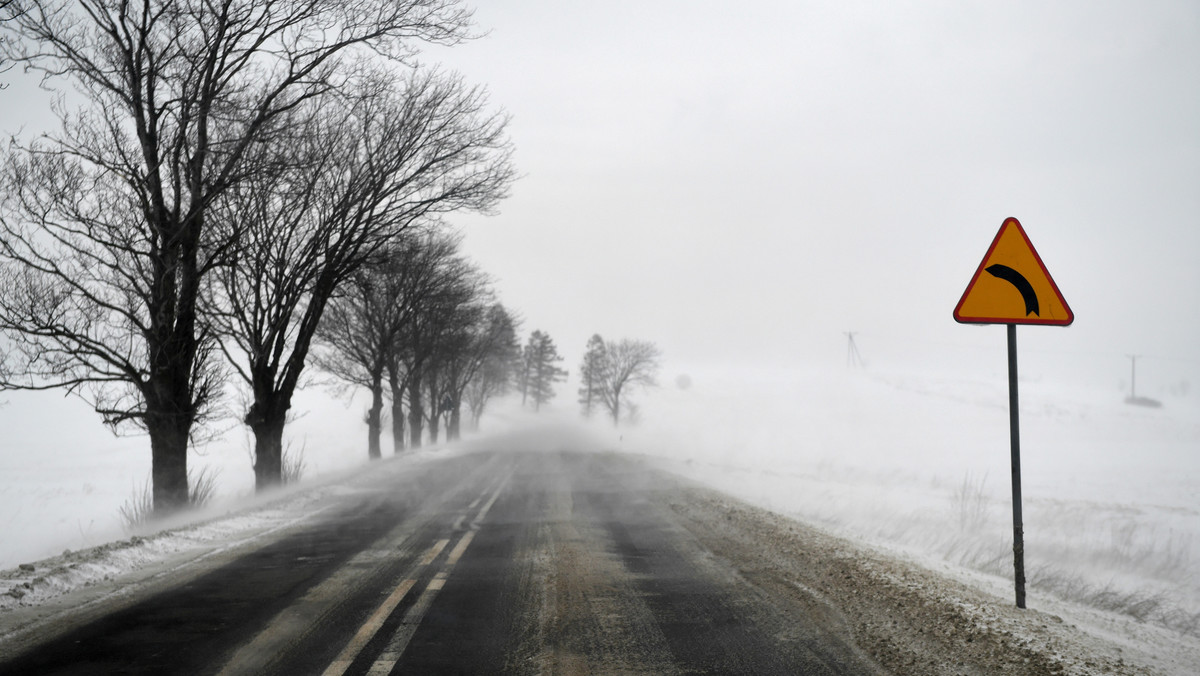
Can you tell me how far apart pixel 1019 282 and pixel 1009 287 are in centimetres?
9

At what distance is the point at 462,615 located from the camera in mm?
5148

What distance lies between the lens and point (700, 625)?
4.92 m

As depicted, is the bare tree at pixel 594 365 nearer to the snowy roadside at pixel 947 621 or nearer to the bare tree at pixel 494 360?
the bare tree at pixel 494 360

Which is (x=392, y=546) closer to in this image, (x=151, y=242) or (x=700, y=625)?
(x=700, y=625)

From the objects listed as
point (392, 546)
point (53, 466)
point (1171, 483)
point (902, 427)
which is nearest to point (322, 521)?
point (392, 546)

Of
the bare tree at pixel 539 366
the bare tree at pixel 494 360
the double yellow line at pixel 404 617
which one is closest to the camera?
the double yellow line at pixel 404 617

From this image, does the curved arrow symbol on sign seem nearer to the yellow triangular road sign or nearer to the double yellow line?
the yellow triangular road sign

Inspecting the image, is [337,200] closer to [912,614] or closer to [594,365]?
[912,614]

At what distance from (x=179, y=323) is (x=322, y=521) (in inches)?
188

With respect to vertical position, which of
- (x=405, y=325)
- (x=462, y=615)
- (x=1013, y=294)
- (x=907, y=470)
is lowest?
(x=907, y=470)

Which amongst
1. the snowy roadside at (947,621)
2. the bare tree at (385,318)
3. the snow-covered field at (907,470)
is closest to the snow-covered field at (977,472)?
the snow-covered field at (907,470)

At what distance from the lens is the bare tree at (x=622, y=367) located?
230ft

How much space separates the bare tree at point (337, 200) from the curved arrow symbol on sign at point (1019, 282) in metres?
11.2

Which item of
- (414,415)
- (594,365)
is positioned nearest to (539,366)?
(594,365)
